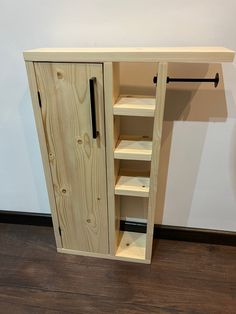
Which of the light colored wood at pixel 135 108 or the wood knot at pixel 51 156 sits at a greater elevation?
the light colored wood at pixel 135 108

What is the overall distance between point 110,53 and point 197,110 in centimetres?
56

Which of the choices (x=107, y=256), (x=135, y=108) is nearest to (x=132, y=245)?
(x=107, y=256)

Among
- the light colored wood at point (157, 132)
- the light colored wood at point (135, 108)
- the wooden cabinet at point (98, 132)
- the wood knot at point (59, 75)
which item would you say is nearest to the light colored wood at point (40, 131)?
the wooden cabinet at point (98, 132)

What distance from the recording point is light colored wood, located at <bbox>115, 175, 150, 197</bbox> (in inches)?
49.4

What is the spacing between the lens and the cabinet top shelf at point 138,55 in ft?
2.88

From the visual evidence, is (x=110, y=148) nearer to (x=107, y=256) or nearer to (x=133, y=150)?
(x=133, y=150)

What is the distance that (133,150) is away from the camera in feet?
3.86

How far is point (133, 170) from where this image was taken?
1.42 m

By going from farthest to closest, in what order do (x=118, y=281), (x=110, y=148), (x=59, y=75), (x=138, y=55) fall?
(x=118, y=281)
(x=110, y=148)
(x=59, y=75)
(x=138, y=55)

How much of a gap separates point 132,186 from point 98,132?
0.35 metres

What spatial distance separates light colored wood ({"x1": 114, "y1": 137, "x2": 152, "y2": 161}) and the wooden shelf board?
71 centimetres

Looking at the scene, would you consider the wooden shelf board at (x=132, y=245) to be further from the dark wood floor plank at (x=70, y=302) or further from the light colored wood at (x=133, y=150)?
the light colored wood at (x=133, y=150)

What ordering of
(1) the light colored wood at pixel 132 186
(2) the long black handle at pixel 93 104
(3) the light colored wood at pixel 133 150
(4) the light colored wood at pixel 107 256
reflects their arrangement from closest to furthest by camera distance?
(2) the long black handle at pixel 93 104, (3) the light colored wood at pixel 133 150, (1) the light colored wood at pixel 132 186, (4) the light colored wood at pixel 107 256

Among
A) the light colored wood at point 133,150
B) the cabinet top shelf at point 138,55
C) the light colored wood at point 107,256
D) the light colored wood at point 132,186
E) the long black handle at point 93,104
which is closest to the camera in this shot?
the cabinet top shelf at point 138,55
